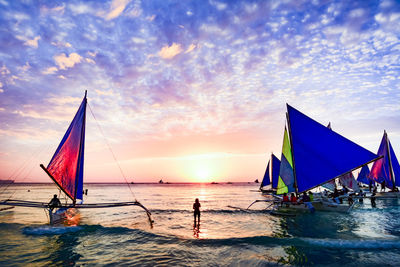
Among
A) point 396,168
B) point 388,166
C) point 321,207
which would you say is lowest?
point 321,207

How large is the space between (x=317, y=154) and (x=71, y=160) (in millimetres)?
23481

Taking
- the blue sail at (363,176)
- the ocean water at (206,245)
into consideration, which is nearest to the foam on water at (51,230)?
the ocean water at (206,245)

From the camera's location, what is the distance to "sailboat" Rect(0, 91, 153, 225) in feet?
59.2

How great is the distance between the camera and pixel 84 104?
69.2 ft

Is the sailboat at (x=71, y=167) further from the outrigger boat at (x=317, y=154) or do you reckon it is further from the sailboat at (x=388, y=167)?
the sailboat at (x=388, y=167)

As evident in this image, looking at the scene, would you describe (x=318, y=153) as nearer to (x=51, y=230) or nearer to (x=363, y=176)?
(x=51, y=230)

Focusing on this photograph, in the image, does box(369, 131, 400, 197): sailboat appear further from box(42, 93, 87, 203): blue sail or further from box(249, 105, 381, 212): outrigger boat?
Result: box(42, 93, 87, 203): blue sail

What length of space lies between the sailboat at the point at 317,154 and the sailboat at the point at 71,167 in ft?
52.4

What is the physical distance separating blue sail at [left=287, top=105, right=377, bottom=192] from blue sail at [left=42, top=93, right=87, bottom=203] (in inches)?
838

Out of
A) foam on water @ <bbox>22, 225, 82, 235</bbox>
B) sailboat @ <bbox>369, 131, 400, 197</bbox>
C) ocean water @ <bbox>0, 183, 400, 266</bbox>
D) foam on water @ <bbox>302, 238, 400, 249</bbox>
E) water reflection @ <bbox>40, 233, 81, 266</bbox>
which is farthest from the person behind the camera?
sailboat @ <bbox>369, 131, 400, 197</bbox>

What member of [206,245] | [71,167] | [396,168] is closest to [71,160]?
[71,167]

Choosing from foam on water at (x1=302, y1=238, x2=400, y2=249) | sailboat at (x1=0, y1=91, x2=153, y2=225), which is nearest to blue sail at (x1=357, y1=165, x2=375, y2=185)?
foam on water at (x1=302, y1=238, x2=400, y2=249)

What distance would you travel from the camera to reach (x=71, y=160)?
65.0 feet

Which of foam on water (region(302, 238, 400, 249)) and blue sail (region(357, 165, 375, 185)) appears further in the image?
blue sail (region(357, 165, 375, 185))
